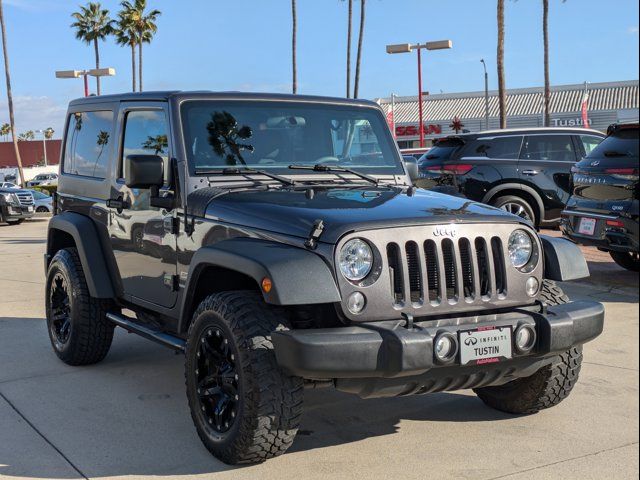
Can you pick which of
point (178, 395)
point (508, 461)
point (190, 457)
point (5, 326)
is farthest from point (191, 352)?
point (5, 326)

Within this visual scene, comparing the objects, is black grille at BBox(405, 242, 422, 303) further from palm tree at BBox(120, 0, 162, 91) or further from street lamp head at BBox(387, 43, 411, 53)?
palm tree at BBox(120, 0, 162, 91)

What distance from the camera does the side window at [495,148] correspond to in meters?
12.5

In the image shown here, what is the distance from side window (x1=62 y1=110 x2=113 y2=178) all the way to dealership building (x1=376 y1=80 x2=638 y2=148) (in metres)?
39.4

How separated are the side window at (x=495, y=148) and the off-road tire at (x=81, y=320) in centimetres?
796

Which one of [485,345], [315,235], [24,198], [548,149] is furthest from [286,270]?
[24,198]

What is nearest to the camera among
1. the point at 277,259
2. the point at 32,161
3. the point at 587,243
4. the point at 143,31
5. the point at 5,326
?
the point at 277,259

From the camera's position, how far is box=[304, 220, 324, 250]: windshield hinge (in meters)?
3.61

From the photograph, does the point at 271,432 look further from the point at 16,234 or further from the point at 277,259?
the point at 16,234

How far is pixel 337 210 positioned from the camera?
3.86 meters

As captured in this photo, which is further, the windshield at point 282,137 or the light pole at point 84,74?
the light pole at point 84,74

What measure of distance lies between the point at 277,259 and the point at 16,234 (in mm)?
17134

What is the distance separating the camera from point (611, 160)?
22.3ft

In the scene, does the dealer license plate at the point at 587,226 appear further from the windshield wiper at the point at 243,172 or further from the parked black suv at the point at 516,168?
the windshield wiper at the point at 243,172

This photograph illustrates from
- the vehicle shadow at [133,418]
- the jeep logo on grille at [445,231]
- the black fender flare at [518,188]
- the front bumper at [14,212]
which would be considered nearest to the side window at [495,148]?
the black fender flare at [518,188]
